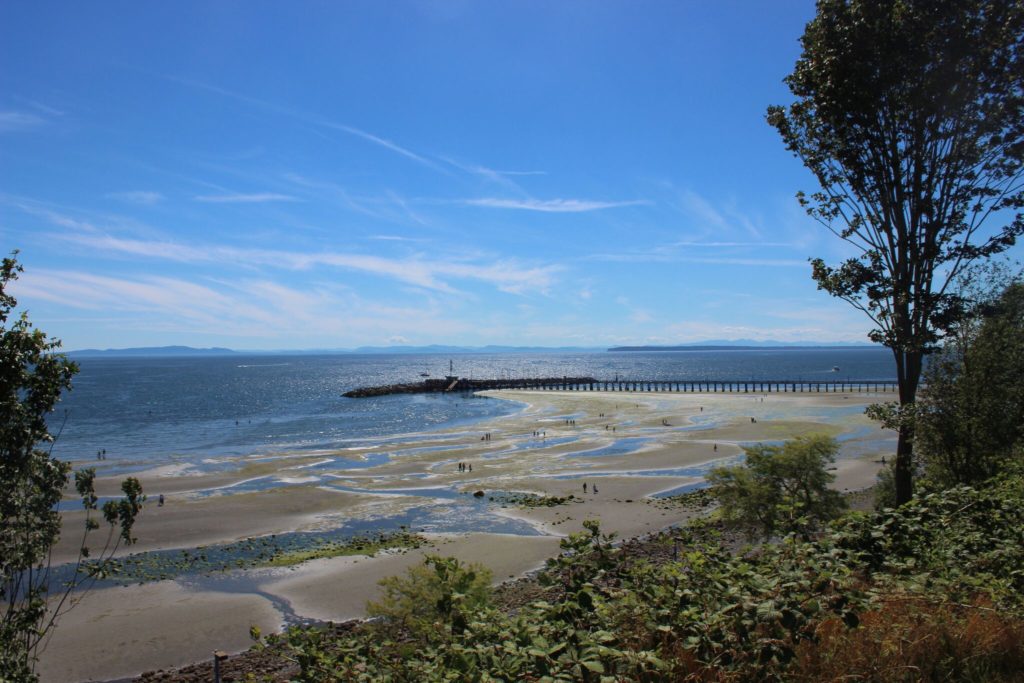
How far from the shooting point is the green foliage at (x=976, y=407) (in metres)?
17.0

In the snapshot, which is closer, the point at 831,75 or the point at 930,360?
the point at 831,75

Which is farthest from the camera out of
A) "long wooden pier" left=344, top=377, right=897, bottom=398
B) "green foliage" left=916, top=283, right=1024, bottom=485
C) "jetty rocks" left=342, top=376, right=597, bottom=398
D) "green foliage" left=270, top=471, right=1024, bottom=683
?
"jetty rocks" left=342, top=376, right=597, bottom=398

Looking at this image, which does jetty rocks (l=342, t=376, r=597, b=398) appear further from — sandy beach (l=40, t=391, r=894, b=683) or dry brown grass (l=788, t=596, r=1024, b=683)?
dry brown grass (l=788, t=596, r=1024, b=683)

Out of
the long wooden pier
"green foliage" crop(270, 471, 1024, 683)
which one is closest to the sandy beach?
"green foliage" crop(270, 471, 1024, 683)

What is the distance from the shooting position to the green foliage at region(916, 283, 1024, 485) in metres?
17.0

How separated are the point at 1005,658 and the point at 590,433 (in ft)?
193

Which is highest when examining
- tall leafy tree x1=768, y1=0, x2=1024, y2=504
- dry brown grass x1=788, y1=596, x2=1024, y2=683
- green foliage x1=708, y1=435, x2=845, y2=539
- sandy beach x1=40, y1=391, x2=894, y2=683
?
tall leafy tree x1=768, y1=0, x2=1024, y2=504

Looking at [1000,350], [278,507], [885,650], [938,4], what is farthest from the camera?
[278,507]

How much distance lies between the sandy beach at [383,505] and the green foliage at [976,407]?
13.8 m

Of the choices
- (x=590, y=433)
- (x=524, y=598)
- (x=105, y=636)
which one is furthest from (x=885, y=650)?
(x=590, y=433)

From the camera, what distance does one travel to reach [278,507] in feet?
115

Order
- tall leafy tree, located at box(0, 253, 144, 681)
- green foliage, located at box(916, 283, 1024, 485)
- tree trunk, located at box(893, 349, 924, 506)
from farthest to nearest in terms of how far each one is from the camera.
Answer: green foliage, located at box(916, 283, 1024, 485)
tree trunk, located at box(893, 349, 924, 506)
tall leafy tree, located at box(0, 253, 144, 681)

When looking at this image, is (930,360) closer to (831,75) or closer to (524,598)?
(831,75)

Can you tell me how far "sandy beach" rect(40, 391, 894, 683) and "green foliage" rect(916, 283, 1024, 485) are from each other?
13807mm
